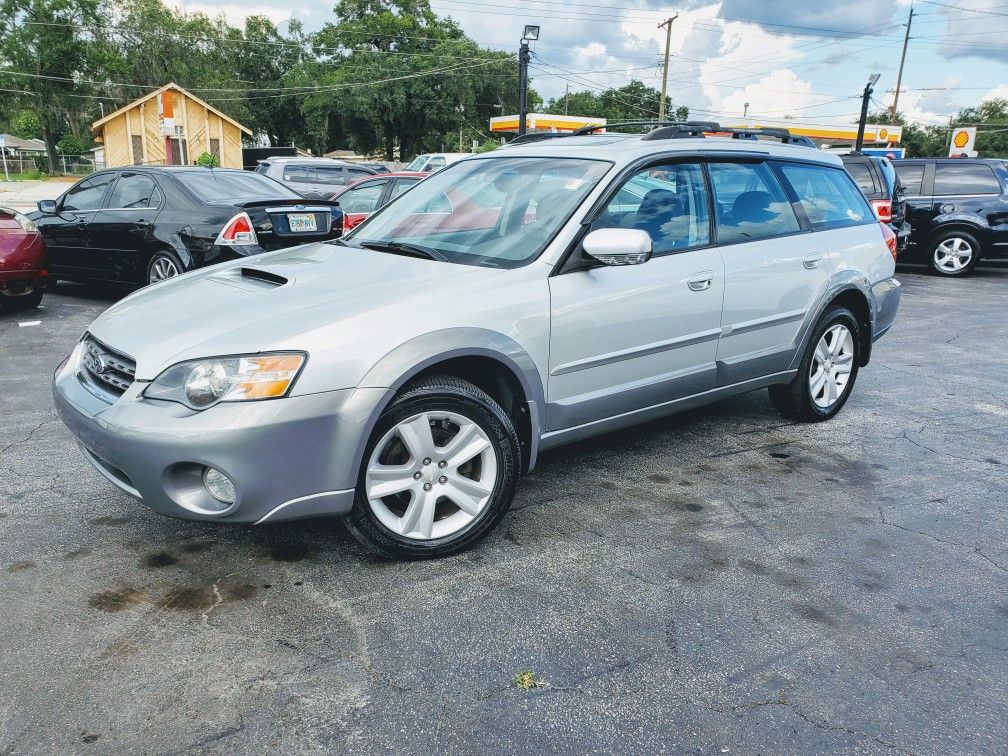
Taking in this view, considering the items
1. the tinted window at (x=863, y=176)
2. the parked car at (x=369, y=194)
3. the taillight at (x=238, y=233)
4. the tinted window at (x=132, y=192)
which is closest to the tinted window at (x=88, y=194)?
the tinted window at (x=132, y=192)

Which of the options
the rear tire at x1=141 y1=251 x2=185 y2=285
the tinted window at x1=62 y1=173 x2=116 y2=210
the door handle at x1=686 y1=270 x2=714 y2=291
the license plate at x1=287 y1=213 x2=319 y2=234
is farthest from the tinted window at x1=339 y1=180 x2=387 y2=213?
the door handle at x1=686 y1=270 x2=714 y2=291

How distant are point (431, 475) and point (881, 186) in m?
10.5

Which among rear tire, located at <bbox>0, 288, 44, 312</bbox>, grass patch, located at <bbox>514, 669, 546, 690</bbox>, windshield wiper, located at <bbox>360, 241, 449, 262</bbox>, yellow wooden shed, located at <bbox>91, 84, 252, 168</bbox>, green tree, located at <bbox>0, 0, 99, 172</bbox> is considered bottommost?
grass patch, located at <bbox>514, 669, 546, 690</bbox>

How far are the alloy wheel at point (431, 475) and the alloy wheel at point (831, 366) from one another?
2639mm

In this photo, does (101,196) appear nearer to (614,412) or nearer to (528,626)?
(614,412)

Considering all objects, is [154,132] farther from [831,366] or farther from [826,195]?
[831,366]

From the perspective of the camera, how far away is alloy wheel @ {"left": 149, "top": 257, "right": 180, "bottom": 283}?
7.96 meters

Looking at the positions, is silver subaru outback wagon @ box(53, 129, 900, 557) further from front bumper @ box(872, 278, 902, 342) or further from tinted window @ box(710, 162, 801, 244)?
front bumper @ box(872, 278, 902, 342)

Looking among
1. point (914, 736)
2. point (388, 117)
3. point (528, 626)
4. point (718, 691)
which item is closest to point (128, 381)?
point (528, 626)

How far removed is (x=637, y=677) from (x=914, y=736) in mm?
786

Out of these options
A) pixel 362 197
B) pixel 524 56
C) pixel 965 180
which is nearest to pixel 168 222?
pixel 362 197

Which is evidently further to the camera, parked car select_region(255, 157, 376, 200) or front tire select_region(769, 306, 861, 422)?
parked car select_region(255, 157, 376, 200)

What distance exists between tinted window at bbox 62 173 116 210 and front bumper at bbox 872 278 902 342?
307 inches

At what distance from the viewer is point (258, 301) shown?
3180mm
